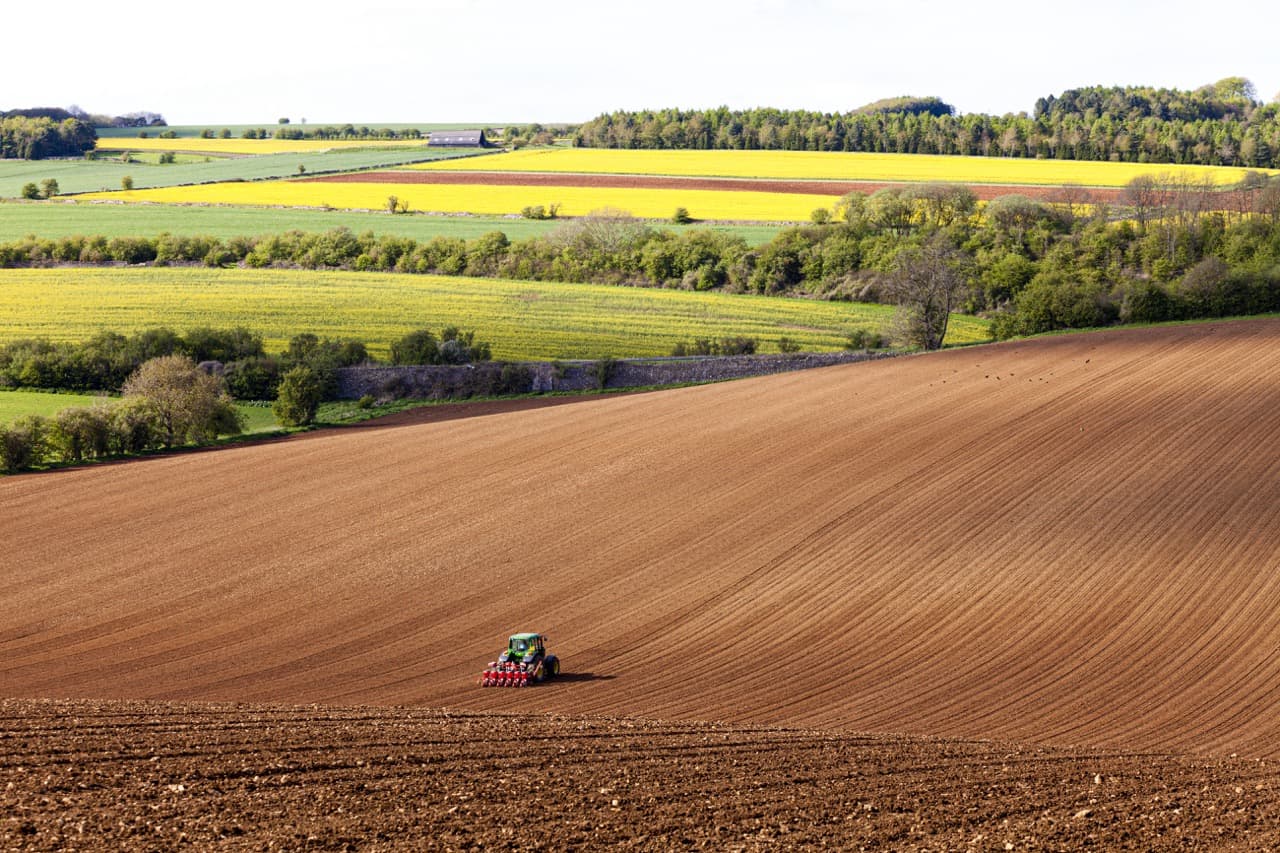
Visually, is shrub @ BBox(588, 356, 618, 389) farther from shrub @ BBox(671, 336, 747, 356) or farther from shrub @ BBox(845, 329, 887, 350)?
shrub @ BBox(845, 329, 887, 350)

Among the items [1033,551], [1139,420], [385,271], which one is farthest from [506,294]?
[1033,551]

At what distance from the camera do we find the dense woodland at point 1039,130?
13675 cm

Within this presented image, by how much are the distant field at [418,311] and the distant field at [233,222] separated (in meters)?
13.8

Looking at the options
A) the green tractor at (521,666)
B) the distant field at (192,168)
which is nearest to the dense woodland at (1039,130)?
the distant field at (192,168)

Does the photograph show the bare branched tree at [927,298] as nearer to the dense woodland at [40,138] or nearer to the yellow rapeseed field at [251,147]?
the yellow rapeseed field at [251,147]

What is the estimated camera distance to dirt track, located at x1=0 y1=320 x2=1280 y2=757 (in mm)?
25406

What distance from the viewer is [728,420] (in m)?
48.3

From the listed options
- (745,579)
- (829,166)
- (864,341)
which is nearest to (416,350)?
(864,341)

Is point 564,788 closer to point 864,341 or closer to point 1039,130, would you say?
point 864,341

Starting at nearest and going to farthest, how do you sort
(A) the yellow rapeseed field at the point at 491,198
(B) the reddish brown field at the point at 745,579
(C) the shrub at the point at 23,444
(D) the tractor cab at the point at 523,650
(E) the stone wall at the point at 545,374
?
1. (B) the reddish brown field at the point at 745,579
2. (D) the tractor cab at the point at 523,650
3. (C) the shrub at the point at 23,444
4. (E) the stone wall at the point at 545,374
5. (A) the yellow rapeseed field at the point at 491,198

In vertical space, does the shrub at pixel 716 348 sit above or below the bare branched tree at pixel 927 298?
below

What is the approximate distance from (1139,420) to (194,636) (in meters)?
30.6

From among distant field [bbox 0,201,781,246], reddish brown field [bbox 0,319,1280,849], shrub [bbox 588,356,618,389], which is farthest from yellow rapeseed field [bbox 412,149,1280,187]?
reddish brown field [bbox 0,319,1280,849]

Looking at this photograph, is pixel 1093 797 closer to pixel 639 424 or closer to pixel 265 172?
pixel 639 424
